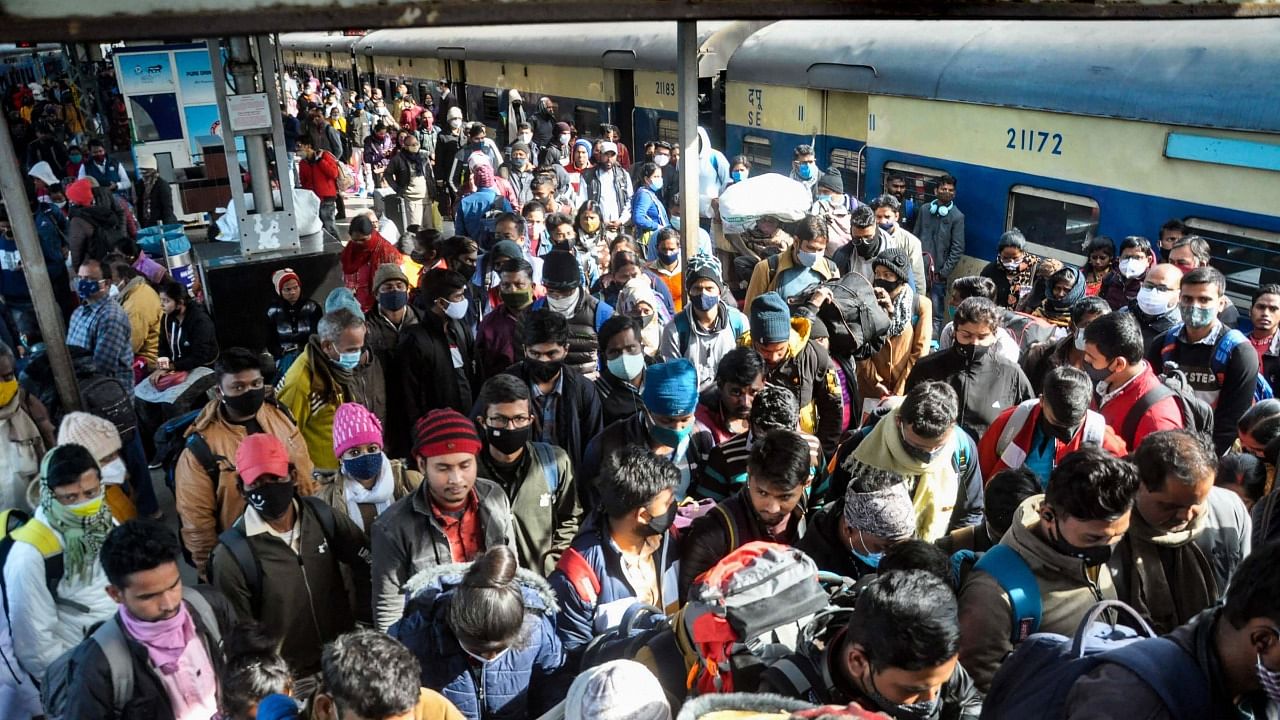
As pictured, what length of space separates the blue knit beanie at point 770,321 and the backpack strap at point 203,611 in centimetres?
249

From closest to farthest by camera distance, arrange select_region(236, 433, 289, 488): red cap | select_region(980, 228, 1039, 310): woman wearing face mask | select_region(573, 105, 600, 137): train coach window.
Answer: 1. select_region(236, 433, 289, 488): red cap
2. select_region(980, 228, 1039, 310): woman wearing face mask
3. select_region(573, 105, 600, 137): train coach window

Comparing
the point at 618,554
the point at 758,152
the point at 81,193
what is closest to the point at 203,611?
the point at 618,554

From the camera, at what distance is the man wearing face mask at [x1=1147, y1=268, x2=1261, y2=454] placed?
4.54 metres

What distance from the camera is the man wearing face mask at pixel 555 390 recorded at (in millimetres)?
4277

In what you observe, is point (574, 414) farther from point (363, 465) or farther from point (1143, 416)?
point (1143, 416)

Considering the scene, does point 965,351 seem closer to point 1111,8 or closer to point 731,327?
point 731,327

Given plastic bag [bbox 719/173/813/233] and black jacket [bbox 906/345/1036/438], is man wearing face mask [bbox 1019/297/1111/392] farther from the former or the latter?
plastic bag [bbox 719/173/813/233]

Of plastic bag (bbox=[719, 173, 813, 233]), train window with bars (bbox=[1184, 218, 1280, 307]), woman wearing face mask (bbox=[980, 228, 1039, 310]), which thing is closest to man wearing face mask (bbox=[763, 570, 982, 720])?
train window with bars (bbox=[1184, 218, 1280, 307])

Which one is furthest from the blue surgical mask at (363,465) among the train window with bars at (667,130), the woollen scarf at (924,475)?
the train window with bars at (667,130)

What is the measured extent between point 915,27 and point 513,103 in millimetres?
8984

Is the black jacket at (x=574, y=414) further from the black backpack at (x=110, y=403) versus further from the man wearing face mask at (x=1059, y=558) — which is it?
the man wearing face mask at (x=1059, y=558)

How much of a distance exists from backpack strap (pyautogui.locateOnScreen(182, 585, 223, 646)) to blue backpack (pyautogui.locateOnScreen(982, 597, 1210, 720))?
229 cm

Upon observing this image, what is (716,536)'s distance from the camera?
312 cm

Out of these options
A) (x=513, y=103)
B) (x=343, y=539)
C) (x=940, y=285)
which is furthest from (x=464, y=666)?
(x=513, y=103)
